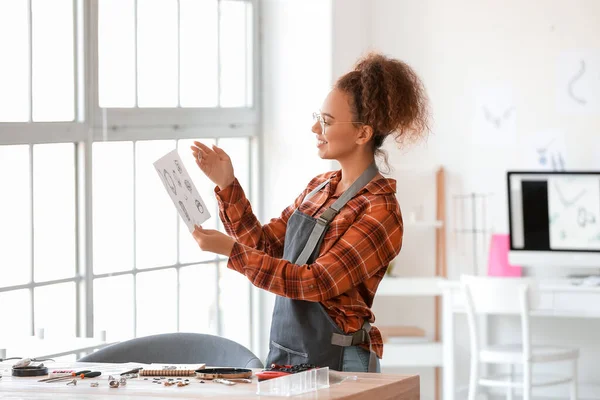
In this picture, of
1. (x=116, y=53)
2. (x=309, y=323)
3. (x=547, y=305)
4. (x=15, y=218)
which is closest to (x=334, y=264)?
(x=309, y=323)

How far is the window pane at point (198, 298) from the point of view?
436 centimetres

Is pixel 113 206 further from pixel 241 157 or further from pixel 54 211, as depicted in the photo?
pixel 241 157

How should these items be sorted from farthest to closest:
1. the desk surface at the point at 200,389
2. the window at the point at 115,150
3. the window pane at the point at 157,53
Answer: the window pane at the point at 157,53, the window at the point at 115,150, the desk surface at the point at 200,389

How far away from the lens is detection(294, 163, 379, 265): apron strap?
2.54m

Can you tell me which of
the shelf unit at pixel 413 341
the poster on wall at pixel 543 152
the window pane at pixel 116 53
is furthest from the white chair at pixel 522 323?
the window pane at pixel 116 53

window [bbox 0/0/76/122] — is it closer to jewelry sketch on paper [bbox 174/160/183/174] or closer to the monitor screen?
jewelry sketch on paper [bbox 174/160/183/174]

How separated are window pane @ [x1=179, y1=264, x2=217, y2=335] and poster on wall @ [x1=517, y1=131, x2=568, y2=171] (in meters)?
1.74

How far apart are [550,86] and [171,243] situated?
84.5 inches

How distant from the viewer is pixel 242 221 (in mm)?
2713

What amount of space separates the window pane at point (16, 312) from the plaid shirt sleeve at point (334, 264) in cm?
129

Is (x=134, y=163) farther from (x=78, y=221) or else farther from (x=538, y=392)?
(x=538, y=392)

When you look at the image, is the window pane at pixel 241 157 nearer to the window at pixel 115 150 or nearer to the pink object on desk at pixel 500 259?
the window at pixel 115 150

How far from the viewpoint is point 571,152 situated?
5.28m

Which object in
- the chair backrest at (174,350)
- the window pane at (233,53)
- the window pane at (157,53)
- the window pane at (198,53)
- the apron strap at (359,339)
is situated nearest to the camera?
the apron strap at (359,339)
